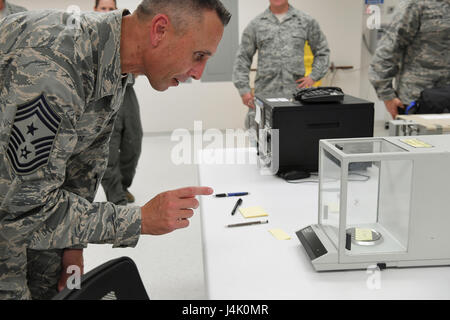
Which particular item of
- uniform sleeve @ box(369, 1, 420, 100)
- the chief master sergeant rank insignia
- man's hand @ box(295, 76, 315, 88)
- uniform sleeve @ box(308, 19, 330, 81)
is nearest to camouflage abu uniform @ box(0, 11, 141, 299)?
the chief master sergeant rank insignia

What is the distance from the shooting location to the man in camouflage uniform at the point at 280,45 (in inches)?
119

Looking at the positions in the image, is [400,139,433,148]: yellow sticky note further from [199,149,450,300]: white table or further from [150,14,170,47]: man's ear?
[150,14,170,47]: man's ear

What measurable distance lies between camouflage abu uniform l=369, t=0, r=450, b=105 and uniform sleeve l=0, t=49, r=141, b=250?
1926 mm

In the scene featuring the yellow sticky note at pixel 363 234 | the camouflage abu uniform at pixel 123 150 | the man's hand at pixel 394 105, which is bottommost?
the camouflage abu uniform at pixel 123 150

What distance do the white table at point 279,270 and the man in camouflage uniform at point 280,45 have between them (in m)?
1.83

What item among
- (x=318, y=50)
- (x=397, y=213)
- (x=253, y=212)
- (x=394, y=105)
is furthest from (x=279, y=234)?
(x=318, y=50)

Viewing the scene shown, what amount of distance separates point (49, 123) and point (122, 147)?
2245 millimetres

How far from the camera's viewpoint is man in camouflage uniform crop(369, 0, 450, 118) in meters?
2.11

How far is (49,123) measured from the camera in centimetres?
76

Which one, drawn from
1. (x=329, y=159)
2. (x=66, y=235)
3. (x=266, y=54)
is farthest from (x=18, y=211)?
(x=266, y=54)

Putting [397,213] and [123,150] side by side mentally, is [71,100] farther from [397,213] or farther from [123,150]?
[123,150]

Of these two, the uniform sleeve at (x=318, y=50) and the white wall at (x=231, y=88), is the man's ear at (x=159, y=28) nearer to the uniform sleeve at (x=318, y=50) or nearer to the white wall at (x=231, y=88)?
the uniform sleeve at (x=318, y=50)

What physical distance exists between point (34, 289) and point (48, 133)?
0.60m

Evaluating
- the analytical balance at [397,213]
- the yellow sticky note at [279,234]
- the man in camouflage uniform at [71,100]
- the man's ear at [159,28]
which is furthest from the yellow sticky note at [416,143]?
the man's ear at [159,28]
